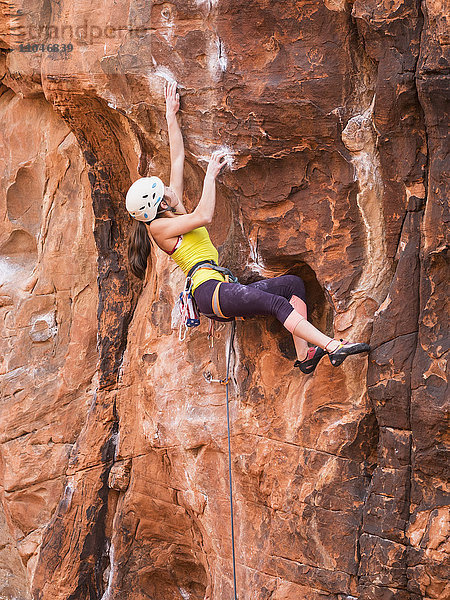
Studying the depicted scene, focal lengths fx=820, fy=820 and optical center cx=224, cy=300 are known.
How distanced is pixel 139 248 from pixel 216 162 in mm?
1433

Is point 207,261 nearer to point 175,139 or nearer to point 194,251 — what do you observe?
point 194,251

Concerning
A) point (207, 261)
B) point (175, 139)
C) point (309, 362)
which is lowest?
point (309, 362)

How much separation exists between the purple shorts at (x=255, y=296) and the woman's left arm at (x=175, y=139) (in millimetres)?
713

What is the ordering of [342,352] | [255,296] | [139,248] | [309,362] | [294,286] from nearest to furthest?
[342,352], [255,296], [309,362], [294,286], [139,248]

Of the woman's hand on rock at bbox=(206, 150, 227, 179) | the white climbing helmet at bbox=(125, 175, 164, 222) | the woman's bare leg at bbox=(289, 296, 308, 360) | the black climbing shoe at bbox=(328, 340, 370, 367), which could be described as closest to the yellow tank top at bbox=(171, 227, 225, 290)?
the white climbing helmet at bbox=(125, 175, 164, 222)

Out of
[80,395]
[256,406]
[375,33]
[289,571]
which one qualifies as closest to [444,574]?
[289,571]

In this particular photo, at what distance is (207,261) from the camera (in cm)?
519

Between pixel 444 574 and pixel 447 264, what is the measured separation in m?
1.71

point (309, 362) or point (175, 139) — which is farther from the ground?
point (175, 139)

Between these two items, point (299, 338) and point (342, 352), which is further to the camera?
point (299, 338)

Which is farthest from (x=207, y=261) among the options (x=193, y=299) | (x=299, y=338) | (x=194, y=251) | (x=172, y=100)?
(x=172, y=100)

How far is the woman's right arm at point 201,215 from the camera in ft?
16.3

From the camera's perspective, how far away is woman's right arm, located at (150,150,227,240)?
16.3 ft

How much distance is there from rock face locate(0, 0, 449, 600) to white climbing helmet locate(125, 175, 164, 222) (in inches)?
17.8
